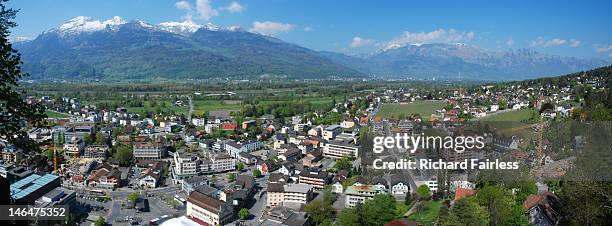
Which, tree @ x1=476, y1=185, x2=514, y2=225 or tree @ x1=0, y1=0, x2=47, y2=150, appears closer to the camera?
tree @ x1=0, y1=0, x2=47, y2=150

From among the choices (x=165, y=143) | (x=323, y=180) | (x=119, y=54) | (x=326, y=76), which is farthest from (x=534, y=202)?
(x=119, y=54)

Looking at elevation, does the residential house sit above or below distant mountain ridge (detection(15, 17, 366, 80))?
below

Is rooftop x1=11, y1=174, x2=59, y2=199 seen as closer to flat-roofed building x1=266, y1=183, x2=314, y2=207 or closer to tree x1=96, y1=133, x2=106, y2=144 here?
flat-roofed building x1=266, y1=183, x2=314, y2=207

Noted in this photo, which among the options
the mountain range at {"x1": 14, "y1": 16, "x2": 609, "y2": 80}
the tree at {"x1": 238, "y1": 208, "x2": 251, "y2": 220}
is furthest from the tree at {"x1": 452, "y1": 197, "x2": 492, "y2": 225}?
the mountain range at {"x1": 14, "y1": 16, "x2": 609, "y2": 80}

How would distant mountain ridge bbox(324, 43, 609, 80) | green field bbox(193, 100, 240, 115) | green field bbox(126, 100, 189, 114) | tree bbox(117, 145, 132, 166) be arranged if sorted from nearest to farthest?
tree bbox(117, 145, 132, 166) < green field bbox(126, 100, 189, 114) < green field bbox(193, 100, 240, 115) < distant mountain ridge bbox(324, 43, 609, 80)

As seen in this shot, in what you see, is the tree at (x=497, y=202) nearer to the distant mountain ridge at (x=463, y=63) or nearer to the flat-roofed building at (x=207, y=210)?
the flat-roofed building at (x=207, y=210)

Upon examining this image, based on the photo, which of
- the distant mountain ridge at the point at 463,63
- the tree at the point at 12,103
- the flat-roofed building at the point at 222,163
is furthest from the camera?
the distant mountain ridge at the point at 463,63

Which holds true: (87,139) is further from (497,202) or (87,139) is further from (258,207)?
(497,202)

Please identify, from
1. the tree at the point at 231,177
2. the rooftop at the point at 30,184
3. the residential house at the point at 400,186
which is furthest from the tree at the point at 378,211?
the rooftop at the point at 30,184
